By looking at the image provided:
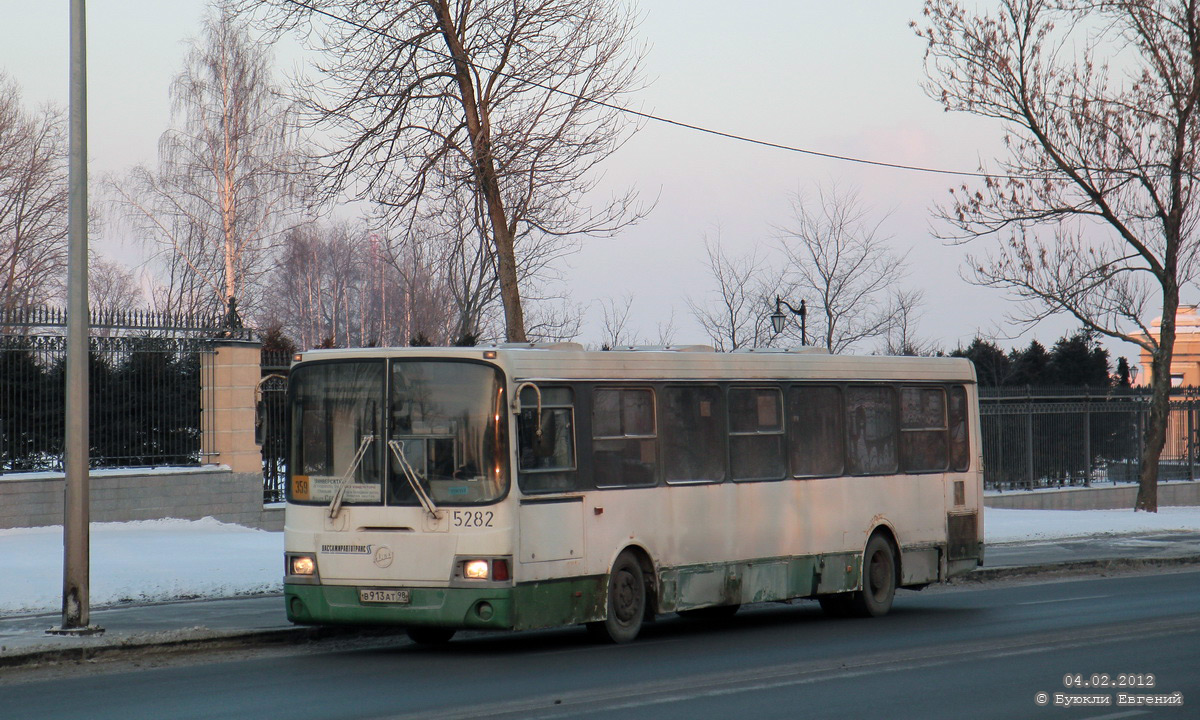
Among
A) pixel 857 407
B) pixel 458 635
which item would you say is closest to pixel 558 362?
pixel 458 635

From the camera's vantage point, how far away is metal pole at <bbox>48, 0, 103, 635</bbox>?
478 inches

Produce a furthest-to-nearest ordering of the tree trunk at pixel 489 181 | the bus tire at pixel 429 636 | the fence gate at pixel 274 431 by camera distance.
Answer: the fence gate at pixel 274 431
the tree trunk at pixel 489 181
the bus tire at pixel 429 636

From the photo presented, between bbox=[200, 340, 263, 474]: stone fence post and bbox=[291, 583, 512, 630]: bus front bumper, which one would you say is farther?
bbox=[200, 340, 263, 474]: stone fence post

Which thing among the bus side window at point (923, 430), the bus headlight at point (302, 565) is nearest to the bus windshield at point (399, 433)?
the bus headlight at point (302, 565)

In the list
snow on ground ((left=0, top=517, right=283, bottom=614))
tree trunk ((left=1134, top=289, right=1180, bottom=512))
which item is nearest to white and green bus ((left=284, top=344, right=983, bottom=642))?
snow on ground ((left=0, top=517, right=283, bottom=614))

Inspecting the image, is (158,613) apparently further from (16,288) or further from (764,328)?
(16,288)

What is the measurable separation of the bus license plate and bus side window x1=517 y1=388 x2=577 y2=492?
1258 mm

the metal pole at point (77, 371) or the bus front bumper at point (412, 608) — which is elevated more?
the metal pole at point (77, 371)

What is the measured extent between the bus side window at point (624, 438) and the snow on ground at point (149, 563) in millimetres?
5501

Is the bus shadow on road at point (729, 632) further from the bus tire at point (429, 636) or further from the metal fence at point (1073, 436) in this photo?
the metal fence at point (1073, 436)

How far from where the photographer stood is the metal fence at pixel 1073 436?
116 feet

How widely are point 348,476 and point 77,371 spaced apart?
260cm

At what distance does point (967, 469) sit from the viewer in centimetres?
1659

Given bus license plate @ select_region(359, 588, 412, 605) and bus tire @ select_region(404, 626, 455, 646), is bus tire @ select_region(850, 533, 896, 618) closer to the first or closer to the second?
bus tire @ select_region(404, 626, 455, 646)
